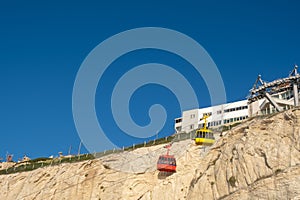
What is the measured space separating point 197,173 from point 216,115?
179ft

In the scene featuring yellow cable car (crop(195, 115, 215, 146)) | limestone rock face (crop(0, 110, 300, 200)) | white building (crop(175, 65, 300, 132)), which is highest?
white building (crop(175, 65, 300, 132))

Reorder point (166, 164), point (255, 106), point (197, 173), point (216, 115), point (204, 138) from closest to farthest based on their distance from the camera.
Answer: point (197, 173)
point (204, 138)
point (166, 164)
point (255, 106)
point (216, 115)

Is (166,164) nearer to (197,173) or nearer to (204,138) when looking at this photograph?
(197,173)

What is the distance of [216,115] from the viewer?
340ft

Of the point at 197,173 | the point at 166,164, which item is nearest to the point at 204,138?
the point at 197,173

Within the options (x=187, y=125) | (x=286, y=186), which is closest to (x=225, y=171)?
(x=286, y=186)

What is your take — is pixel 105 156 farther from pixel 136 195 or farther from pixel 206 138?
pixel 206 138

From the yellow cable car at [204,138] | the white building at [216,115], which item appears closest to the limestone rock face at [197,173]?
the yellow cable car at [204,138]

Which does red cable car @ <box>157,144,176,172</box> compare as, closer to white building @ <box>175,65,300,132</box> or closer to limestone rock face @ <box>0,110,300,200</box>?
limestone rock face @ <box>0,110,300,200</box>

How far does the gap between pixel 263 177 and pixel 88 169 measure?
29975 mm

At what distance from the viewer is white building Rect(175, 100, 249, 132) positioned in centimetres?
9881

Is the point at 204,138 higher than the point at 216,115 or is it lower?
lower

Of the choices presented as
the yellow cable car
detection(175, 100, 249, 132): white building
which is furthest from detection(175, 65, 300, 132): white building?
the yellow cable car

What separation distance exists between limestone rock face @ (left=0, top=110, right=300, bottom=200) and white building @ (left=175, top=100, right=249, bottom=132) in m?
38.9
